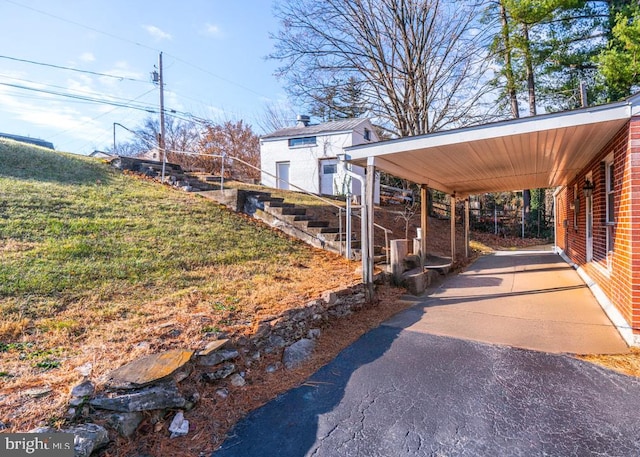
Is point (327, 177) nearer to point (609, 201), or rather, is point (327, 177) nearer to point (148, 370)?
point (609, 201)

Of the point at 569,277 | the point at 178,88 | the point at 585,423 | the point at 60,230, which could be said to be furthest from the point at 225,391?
the point at 178,88

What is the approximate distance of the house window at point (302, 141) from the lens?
16.4 metres

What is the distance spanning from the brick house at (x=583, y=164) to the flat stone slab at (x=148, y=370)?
3.90 meters

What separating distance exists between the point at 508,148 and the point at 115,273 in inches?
239

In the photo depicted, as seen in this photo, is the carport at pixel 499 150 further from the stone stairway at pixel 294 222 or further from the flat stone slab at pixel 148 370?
the flat stone slab at pixel 148 370

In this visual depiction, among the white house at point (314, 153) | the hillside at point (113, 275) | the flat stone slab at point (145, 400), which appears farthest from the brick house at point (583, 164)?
the white house at point (314, 153)

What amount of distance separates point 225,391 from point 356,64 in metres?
13.4

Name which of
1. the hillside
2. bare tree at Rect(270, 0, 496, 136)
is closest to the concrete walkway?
the hillside

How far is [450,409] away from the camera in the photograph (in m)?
2.70

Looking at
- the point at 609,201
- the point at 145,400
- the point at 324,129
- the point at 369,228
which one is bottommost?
the point at 145,400

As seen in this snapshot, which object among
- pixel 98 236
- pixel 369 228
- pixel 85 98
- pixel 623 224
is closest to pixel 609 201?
pixel 623 224

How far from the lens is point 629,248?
12.5 feet

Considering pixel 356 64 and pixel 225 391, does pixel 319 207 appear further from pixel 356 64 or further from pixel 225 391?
pixel 225 391

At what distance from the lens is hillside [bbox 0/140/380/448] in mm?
2697
